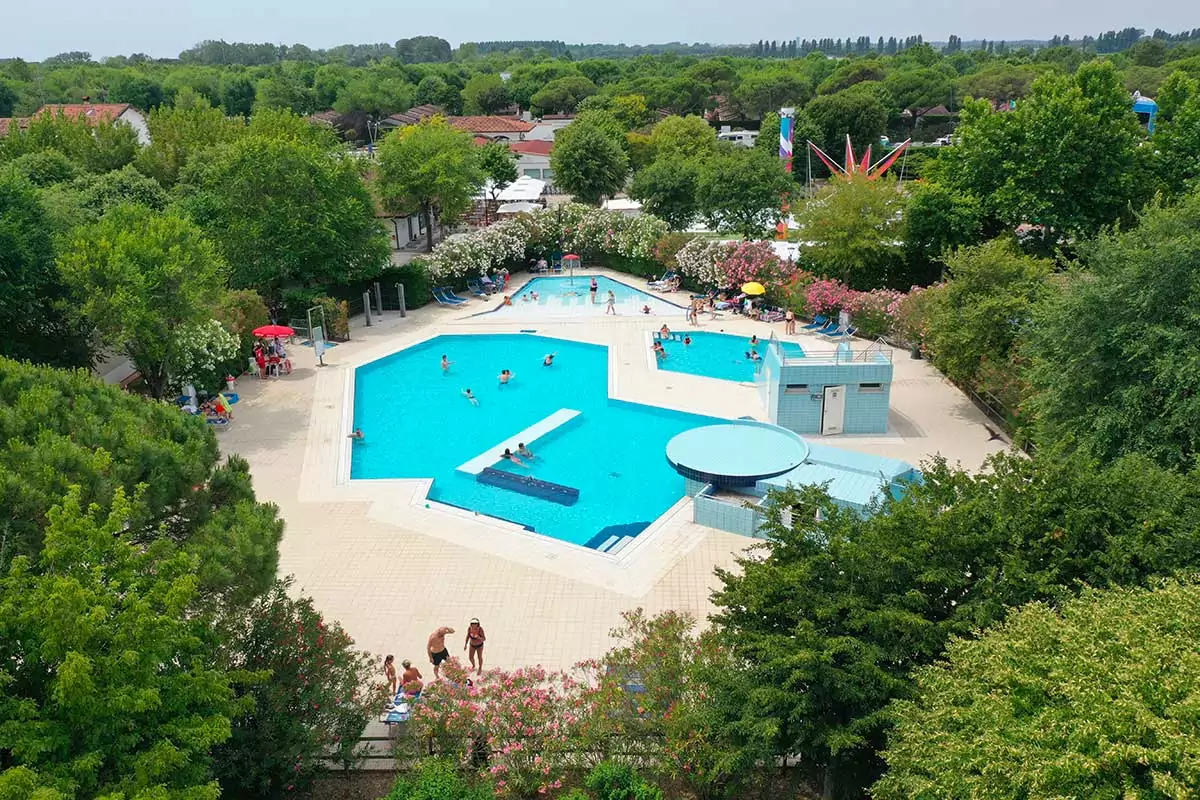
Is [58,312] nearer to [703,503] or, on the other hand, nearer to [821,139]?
[703,503]

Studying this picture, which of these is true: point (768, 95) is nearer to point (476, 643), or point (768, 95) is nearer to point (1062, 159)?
point (1062, 159)

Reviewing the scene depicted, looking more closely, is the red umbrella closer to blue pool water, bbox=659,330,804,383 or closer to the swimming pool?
the swimming pool

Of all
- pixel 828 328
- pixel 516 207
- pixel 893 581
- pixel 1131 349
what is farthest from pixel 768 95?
pixel 893 581

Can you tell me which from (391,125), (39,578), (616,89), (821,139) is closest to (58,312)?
(39,578)

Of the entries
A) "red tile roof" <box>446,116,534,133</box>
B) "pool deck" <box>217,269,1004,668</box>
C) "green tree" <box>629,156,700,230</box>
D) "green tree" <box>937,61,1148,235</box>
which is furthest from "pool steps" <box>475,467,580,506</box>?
"red tile roof" <box>446,116,534,133</box>

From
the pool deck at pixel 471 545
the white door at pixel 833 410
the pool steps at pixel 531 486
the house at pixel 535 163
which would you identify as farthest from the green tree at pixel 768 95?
the pool steps at pixel 531 486
